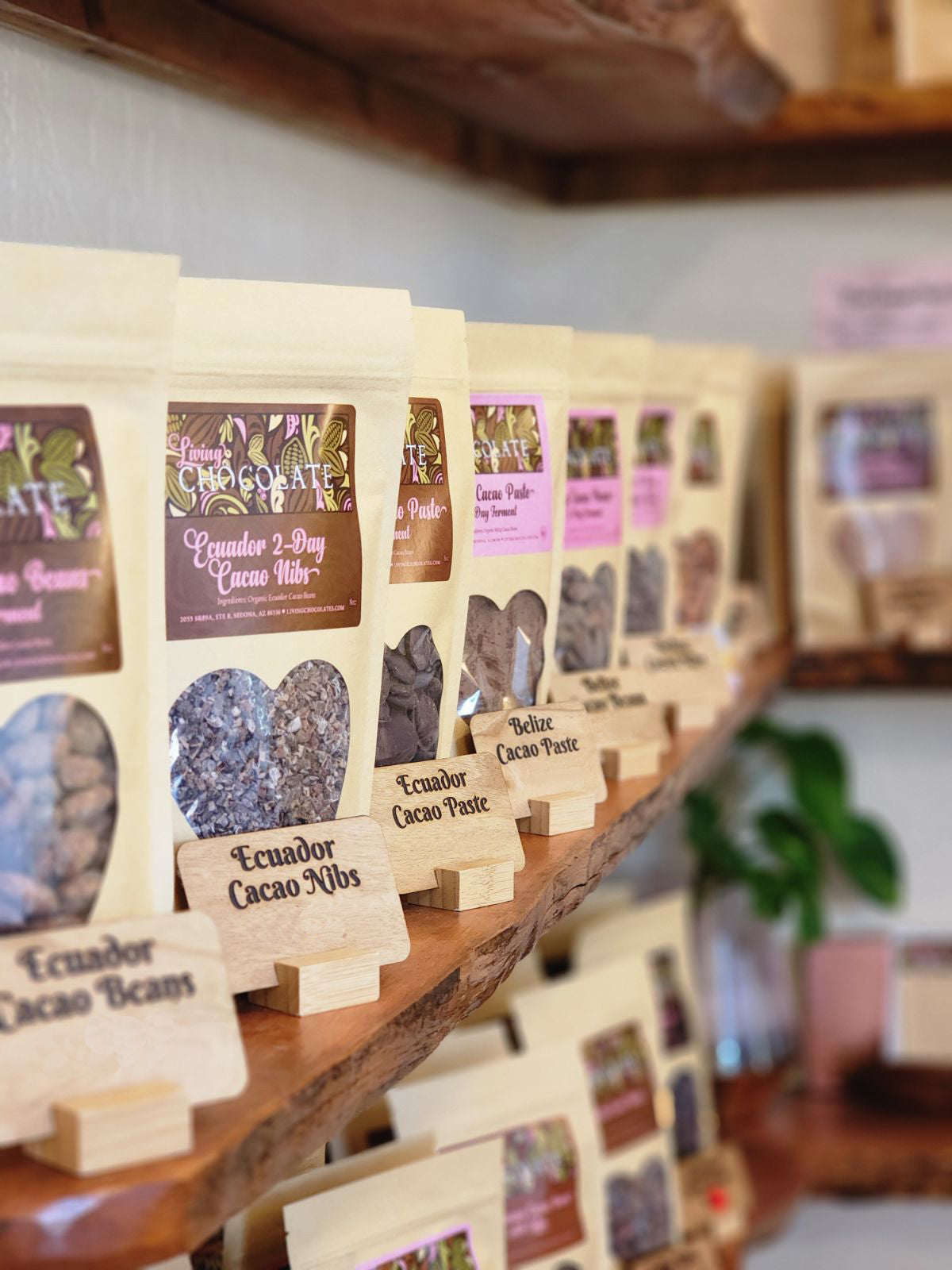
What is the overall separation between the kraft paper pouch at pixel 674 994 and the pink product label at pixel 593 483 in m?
0.63

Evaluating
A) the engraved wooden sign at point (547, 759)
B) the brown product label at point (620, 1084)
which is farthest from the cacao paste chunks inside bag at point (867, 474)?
the engraved wooden sign at point (547, 759)

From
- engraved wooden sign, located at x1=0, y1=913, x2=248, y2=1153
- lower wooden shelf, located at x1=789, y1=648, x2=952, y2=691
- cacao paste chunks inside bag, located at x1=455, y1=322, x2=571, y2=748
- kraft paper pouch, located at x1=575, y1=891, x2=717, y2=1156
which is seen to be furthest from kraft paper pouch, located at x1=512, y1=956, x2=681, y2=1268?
engraved wooden sign, located at x1=0, y1=913, x2=248, y2=1153

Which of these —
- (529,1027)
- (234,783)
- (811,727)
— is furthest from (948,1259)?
(234,783)

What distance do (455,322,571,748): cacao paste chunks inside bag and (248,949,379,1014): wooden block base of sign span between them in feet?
0.93

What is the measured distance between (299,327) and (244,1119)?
0.37m

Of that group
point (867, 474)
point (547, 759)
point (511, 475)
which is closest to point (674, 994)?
point (867, 474)

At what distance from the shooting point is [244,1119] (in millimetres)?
554

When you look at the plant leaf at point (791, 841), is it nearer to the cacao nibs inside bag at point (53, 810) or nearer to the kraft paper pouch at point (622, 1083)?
the kraft paper pouch at point (622, 1083)

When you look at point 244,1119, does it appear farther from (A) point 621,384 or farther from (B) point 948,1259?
(B) point 948,1259

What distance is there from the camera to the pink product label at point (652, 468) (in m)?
1.44

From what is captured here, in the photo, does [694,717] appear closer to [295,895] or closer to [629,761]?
[629,761]

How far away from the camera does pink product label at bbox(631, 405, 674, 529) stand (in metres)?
1.44

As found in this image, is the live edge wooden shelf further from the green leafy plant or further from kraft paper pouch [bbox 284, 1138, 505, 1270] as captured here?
the green leafy plant

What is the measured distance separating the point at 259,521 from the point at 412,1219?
48 cm
